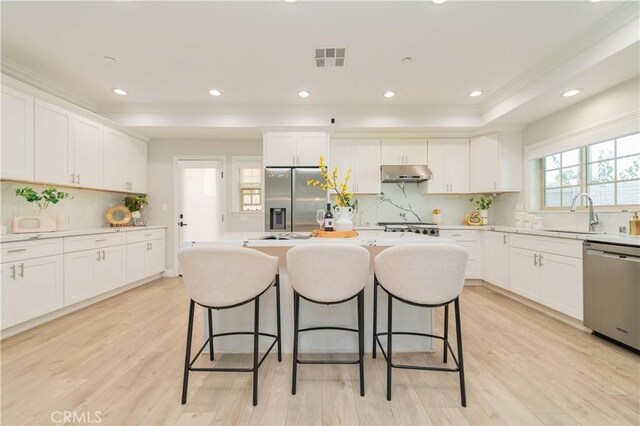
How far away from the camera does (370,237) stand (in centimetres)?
201

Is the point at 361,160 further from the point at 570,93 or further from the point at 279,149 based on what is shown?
the point at 570,93

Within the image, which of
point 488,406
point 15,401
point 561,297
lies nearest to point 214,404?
point 15,401

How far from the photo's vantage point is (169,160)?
4.70 meters

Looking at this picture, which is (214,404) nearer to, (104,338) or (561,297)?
(104,338)

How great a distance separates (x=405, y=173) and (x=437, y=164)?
628 millimetres

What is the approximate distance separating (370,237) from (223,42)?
2281mm

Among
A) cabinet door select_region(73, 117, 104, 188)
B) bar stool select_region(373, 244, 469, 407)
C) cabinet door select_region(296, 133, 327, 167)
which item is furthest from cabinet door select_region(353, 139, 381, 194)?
cabinet door select_region(73, 117, 104, 188)

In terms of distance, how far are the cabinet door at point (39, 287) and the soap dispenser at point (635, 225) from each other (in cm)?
565

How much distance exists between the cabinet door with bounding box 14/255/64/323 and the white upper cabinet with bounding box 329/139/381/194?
12.2ft

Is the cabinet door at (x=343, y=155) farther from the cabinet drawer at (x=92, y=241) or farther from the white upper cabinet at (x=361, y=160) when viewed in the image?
the cabinet drawer at (x=92, y=241)

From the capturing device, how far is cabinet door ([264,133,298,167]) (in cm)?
406

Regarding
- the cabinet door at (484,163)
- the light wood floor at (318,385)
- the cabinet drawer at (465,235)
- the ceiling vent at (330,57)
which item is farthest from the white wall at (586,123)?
the ceiling vent at (330,57)

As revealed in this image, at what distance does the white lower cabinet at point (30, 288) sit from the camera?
7.66ft

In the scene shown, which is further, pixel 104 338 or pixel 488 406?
pixel 104 338
